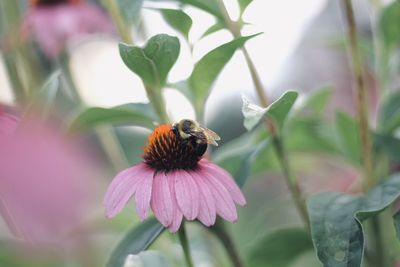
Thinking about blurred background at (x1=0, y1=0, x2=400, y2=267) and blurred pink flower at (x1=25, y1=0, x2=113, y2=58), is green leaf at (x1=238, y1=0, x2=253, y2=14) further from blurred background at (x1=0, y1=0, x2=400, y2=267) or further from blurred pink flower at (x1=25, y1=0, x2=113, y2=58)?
blurred pink flower at (x1=25, y1=0, x2=113, y2=58)

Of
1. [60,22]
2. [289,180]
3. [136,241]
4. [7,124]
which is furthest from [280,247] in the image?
[60,22]

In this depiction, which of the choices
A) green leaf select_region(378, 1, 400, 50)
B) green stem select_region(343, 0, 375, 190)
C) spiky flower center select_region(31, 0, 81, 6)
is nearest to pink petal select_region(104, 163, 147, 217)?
green stem select_region(343, 0, 375, 190)

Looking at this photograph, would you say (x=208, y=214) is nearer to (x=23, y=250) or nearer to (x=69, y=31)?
(x=23, y=250)

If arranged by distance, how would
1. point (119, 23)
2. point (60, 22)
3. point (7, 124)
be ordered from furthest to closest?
point (60, 22)
point (119, 23)
point (7, 124)

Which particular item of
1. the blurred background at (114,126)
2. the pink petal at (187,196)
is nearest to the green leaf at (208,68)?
the blurred background at (114,126)

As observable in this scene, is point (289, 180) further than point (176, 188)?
Yes

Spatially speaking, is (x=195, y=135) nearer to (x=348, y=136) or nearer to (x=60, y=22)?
(x=348, y=136)

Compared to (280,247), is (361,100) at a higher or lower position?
higher

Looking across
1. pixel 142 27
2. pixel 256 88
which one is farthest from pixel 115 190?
pixel 142 27
